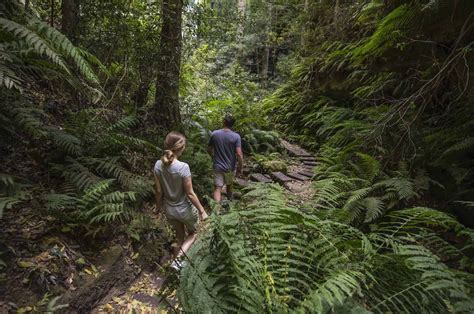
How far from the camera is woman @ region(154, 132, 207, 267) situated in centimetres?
345

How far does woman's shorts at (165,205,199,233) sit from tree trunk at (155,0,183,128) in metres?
2.90

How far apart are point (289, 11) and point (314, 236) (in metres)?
15.7

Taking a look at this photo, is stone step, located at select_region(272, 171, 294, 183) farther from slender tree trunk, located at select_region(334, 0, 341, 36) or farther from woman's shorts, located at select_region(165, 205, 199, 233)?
slender tree trunk, located at select_region(334, 0, 341, 36)

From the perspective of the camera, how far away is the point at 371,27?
8469 millimetres

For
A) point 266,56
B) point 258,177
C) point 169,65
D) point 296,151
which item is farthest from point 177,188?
point 266,56

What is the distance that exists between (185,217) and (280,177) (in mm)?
4053

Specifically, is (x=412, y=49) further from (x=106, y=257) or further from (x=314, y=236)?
(x=106, y=257)

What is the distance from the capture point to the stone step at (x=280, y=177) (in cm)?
728

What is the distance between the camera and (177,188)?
354cm

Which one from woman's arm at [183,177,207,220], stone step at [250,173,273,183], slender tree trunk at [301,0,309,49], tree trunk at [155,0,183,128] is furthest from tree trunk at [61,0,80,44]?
slender tree trunk at [301,0,309,49]

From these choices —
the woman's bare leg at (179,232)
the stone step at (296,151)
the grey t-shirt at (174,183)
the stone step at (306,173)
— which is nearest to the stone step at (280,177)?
the stone step at (306,173)

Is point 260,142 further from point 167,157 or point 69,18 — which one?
point 167,157

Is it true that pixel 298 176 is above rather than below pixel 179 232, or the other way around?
below

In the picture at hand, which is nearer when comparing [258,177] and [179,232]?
[179,232]
